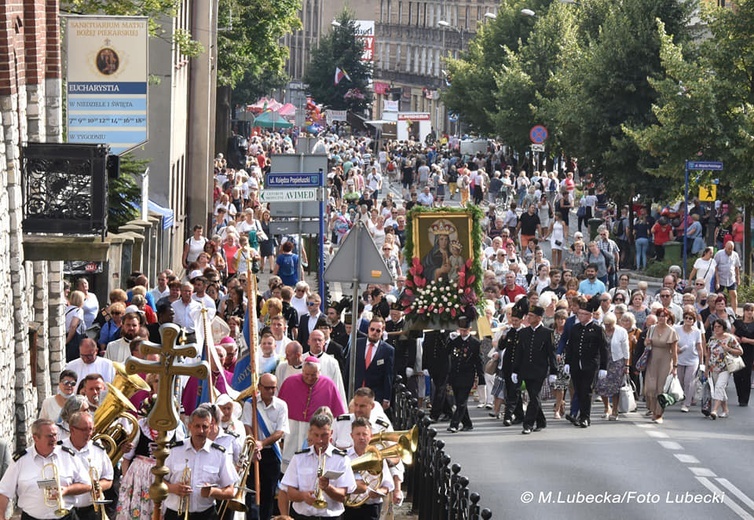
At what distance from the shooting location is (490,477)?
60.7 ft

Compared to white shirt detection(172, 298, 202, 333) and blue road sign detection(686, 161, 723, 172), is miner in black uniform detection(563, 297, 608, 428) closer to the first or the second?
white shirt detection(172, 298, 202, 333)

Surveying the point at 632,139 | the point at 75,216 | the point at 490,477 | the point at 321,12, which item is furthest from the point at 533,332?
the point at 321,12

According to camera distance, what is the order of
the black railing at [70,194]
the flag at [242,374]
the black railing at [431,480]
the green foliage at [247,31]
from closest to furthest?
the black railing at [431,480], the flag at [242,374], the black railing at [70,194], the green foliage at [247,31]

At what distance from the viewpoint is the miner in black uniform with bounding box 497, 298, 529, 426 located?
2183 cm

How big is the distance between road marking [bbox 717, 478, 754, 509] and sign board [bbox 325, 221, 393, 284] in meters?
3.84

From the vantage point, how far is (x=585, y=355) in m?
21.7

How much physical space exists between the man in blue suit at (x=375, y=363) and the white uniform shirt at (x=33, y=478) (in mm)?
7563

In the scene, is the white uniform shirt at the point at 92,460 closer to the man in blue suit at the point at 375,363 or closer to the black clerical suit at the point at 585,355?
the man in blue suit at the point at 375,363

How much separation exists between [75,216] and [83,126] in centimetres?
546

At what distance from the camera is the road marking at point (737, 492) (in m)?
17.3

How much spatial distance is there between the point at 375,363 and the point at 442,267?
4250mm

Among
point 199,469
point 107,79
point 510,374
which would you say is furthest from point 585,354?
point 199,469

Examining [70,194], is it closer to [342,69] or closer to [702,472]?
[702,472]

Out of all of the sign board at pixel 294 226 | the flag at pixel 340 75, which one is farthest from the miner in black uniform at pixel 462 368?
the flag at pixel 340 75
